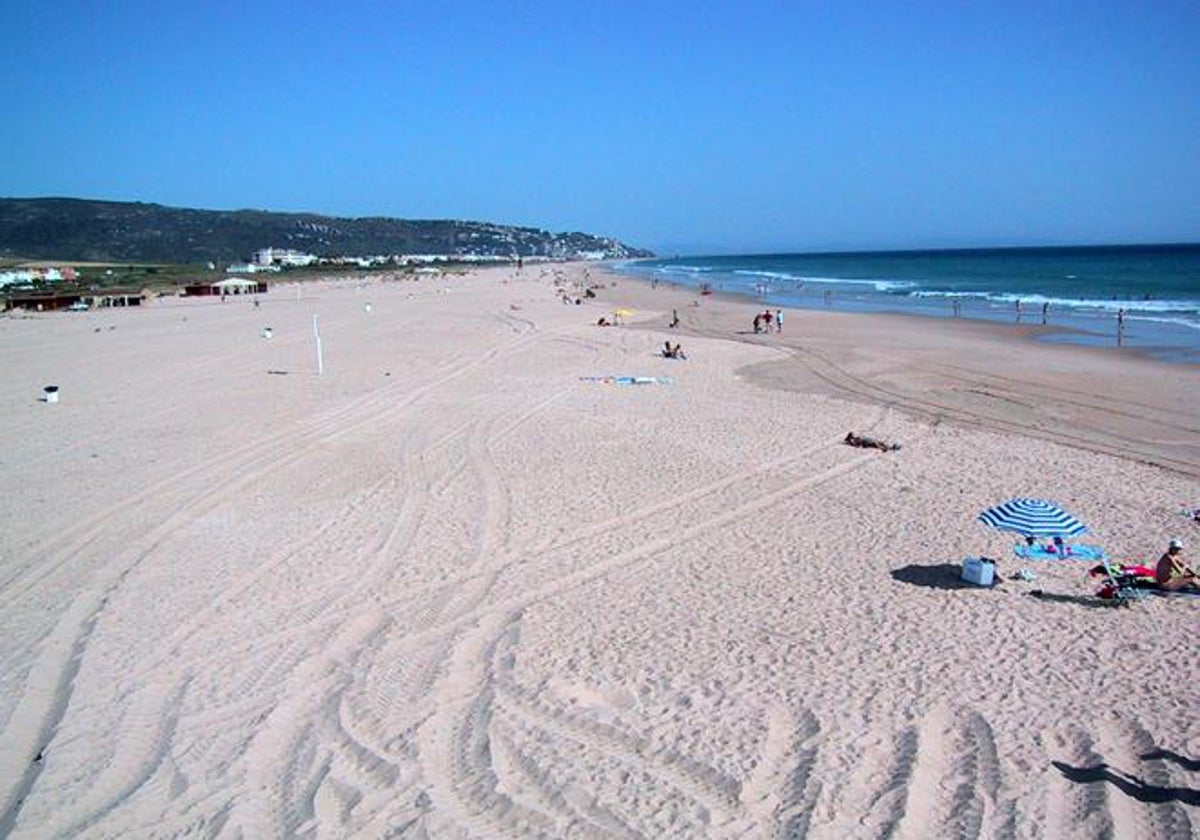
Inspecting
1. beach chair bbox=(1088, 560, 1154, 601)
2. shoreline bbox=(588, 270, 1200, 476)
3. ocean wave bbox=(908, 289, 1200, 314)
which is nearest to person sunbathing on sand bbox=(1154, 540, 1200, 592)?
beach chair bbox=(1088, 560, 1154, 601)

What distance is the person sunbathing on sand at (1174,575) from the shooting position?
6.97 m

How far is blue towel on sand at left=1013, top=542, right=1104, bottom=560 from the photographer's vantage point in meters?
7.82

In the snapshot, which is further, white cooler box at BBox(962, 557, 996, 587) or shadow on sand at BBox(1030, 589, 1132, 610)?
white cooler box at BBox(962, 557, 996, 587)

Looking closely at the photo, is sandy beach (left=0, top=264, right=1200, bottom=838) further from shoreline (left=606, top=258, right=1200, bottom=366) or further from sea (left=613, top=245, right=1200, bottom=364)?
sea (left=613, top=245, right=1200, bottom=364)

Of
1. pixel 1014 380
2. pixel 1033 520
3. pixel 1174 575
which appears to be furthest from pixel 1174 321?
pixel 1174 575

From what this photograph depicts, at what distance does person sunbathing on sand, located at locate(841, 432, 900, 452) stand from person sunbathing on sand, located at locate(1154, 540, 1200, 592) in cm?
505

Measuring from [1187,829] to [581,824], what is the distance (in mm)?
2930

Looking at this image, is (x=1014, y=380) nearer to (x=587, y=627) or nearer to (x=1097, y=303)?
(x=587, y=627)

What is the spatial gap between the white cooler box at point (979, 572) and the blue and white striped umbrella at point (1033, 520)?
2.09ft

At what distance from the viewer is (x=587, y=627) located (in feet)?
21.6

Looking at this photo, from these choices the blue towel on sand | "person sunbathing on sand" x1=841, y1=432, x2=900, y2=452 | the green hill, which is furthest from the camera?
the green hill

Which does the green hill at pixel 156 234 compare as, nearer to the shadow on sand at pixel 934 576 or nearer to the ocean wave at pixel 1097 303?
the ocean wave at pixel 1097 303

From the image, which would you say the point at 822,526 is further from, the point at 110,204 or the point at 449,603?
the point at 110,204

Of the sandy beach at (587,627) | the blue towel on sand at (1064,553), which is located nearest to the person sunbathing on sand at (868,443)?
the sandy beach at (587,627)
